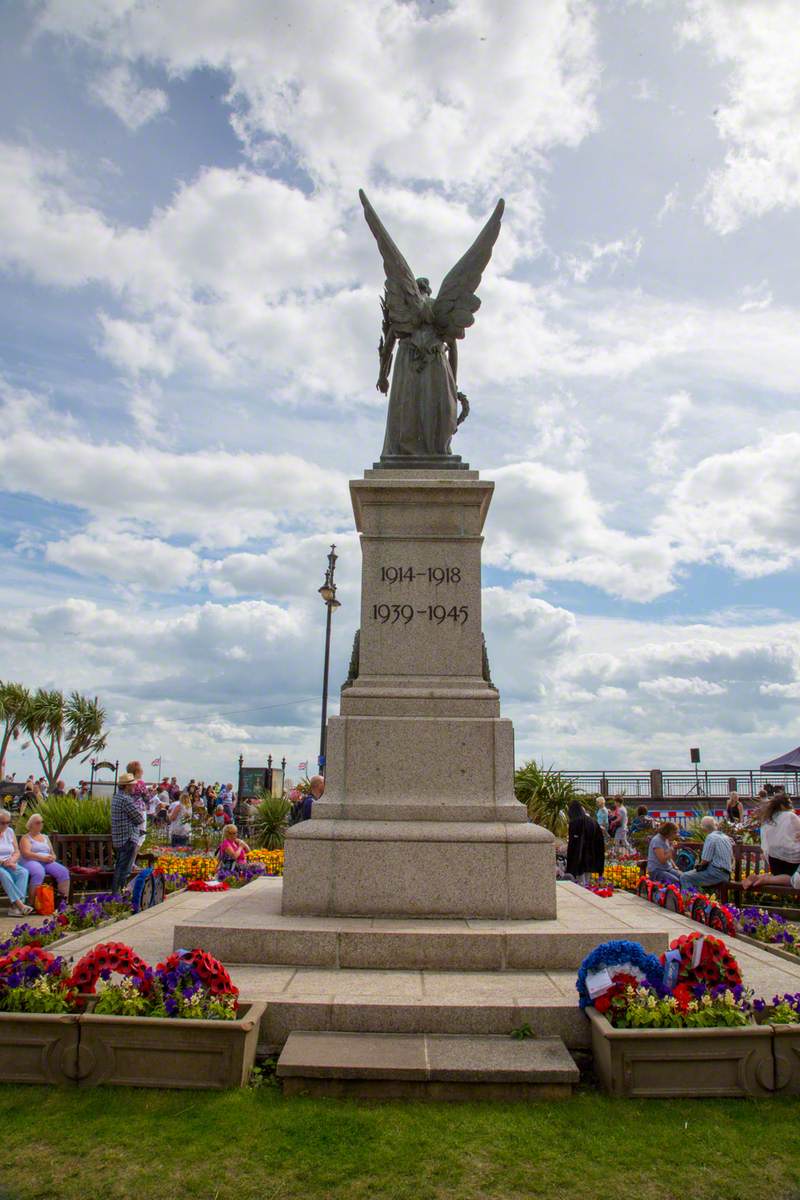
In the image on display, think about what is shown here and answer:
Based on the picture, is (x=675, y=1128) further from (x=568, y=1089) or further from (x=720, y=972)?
(x=720, y=972)

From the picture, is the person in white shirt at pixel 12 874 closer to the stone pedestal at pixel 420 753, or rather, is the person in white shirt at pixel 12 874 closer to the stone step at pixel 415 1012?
the stone pedestal at pixel 420 753

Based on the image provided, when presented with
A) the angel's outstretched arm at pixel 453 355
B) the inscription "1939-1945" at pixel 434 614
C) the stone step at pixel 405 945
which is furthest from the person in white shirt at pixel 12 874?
the angel's outstretched arm at pixel 453 355

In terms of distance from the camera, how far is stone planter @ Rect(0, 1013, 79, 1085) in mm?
4707

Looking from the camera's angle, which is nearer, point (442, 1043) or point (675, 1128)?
point (675, 1128)

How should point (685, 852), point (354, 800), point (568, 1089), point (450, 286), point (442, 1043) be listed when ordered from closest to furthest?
point (568, 1089) < point (442, 1043) < point (354, 800) < point (450, 286) < point (685, 852)

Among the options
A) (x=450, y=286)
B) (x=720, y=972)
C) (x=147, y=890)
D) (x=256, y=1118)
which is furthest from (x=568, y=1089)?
(x=450, y=286)

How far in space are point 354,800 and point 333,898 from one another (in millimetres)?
867

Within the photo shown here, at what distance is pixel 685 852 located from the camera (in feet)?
49.1

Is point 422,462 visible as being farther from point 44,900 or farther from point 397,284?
point 44,900

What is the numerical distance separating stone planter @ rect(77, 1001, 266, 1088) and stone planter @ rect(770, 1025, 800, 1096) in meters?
2.84

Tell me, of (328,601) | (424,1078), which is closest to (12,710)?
(328,601)

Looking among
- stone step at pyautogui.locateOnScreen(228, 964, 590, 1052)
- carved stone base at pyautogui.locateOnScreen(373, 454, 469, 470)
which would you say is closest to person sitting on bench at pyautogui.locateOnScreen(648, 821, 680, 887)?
carved stone base at pyautogui.locateOnScreen(373, 454, 469, 470)

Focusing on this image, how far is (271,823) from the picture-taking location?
18.9 metres

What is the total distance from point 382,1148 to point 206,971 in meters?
1.45
